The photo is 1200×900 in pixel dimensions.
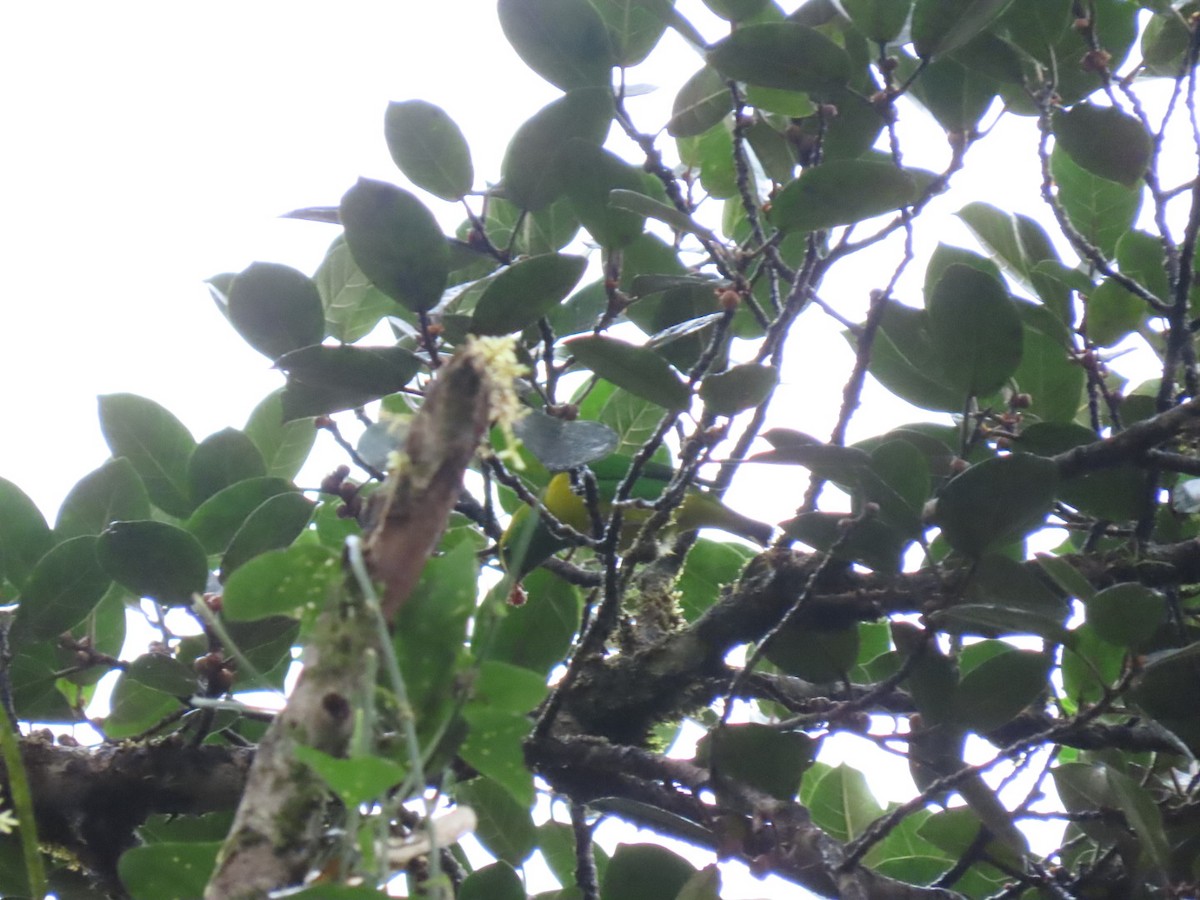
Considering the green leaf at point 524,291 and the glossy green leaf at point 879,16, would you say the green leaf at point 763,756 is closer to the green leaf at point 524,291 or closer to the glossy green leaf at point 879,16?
the green leaf at point 524,291

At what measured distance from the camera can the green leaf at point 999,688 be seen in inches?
34.9

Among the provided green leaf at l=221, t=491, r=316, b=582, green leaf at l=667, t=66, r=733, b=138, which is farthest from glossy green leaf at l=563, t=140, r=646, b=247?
green leaf at l=221, t=491, r=316, b=582

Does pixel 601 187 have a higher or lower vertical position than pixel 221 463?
higher

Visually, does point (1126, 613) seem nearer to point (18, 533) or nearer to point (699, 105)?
point (699, 105)

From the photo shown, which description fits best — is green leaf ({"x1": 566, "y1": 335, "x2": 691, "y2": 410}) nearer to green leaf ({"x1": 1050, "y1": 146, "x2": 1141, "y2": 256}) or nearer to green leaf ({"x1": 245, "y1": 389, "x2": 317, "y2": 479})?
green leaf ({"x1": 245, "y1": 389, "x2": 317, "y2": 479})

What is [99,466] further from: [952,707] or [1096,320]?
[1096,320]

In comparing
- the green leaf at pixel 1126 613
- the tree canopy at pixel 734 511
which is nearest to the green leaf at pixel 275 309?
the tree canopy at pixel 734 511

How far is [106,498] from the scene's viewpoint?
104cm

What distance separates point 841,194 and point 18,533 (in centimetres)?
87

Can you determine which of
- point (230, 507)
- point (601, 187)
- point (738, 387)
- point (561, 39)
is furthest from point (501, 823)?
point (561, 39)

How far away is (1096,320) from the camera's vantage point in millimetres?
1104

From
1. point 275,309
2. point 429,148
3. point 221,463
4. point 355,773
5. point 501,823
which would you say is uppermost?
point 429,148

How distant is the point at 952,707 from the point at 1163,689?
171mm

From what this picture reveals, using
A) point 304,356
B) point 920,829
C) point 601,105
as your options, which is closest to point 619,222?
point 601,105
